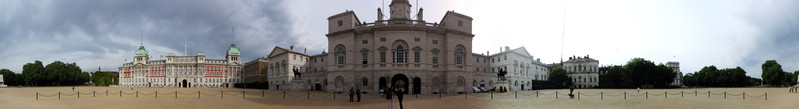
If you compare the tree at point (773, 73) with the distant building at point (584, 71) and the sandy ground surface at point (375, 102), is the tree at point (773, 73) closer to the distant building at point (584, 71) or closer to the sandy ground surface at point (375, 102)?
the distant building at point (584, 71)

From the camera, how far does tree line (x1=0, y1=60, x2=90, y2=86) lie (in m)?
81.3

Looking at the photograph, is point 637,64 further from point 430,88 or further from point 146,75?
point 146,75

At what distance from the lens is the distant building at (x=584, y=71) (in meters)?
94.0

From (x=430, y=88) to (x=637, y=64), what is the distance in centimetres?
5624

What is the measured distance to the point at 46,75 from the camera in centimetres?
8200

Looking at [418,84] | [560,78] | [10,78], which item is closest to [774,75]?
[560,78]

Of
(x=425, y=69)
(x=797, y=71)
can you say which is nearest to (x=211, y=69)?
(x=425, y=69)

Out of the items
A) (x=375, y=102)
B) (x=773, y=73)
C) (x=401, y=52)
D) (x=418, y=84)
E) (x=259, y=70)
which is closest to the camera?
(x=375, y=102)

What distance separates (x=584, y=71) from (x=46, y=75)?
384 feet

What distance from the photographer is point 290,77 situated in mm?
59219

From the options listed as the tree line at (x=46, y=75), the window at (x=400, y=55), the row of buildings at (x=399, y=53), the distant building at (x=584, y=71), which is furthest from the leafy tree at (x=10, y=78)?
the distant building at (x=584, y=71)

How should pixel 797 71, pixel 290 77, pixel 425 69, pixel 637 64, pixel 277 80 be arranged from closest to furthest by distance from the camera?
pixel 425 69
pixel 290 77
pixel 277 80
pixel 637 64
pixel 797 71

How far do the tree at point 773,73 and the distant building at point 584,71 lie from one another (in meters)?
29.5

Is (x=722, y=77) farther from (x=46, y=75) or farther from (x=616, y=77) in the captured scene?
(x=46, y=75)
